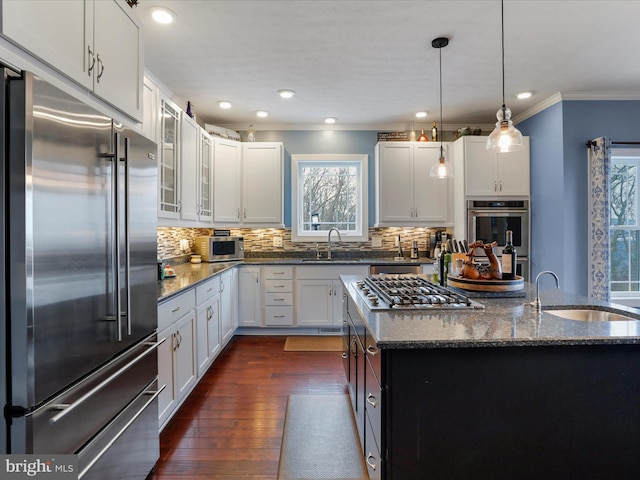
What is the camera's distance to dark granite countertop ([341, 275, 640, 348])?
1218mm

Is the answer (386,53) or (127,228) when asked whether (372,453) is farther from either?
(386,53)

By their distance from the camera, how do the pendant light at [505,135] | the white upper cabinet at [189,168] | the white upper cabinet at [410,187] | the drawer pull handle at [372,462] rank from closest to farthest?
the drawer pull handle at [372,462], the pendant light at [505,135], the white upper cabinet at [189,168], the white upper cabinet at [410,187]

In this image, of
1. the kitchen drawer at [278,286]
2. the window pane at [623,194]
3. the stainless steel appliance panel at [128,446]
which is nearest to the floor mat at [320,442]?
the stainless steel appliance panel at [128,446]

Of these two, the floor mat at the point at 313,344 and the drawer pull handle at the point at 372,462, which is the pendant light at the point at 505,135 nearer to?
the drawer pull handle at the point at 372,462

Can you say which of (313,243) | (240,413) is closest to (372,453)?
(240,413)

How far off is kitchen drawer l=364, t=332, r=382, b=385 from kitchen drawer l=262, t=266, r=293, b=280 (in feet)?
8.40

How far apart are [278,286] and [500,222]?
2.76m

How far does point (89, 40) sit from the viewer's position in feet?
4.77

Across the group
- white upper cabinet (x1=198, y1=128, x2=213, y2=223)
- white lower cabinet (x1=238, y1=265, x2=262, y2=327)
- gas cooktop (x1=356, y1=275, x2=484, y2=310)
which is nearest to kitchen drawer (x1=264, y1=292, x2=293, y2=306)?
white lower cabinet (x1=238, y1=265, x2=262, y2=327)

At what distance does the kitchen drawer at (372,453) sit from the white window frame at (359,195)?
319 centimetres

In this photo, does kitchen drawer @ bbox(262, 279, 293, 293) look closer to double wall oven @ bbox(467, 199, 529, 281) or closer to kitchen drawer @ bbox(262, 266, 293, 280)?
kitchen drawer @ bbox(262, 266, 293, 280)

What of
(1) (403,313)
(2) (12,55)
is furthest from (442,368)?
(2) (12,55)

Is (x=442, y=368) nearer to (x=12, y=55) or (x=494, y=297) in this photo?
(x=494, y=297)

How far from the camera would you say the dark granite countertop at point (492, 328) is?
1.22m
